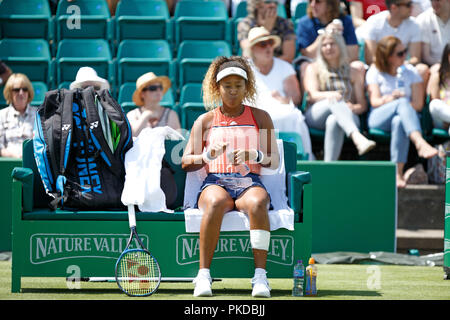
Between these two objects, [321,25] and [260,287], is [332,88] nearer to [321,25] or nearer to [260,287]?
[321,25]

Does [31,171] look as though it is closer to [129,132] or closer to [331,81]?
[129,132]

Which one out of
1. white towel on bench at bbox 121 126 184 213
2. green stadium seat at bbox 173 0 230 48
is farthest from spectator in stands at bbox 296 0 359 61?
white towel on bench at bbox 121 126 184 213

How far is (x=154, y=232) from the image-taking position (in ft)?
16.3

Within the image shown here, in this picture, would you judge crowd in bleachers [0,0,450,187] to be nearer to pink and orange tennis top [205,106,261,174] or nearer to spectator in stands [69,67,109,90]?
spectator in stands [69,67,109,90]

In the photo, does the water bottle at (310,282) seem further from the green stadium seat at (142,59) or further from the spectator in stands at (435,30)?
the spectator in stands at (435,30)

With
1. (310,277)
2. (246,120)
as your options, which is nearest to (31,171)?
(246,120)

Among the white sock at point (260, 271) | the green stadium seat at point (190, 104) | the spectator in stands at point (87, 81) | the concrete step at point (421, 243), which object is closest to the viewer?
the white sock at point (260, 271)

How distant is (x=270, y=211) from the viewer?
16.3ft

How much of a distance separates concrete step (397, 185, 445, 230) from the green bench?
2.62 metres

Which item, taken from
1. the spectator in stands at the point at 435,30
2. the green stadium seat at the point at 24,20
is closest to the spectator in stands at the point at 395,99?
the spectator in stands at the point at 435,30

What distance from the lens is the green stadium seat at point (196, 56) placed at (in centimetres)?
842

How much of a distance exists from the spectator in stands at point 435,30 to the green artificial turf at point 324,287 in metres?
3.04

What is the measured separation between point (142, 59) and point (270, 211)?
12.6 ft

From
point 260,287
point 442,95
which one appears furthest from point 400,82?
point 260,287
